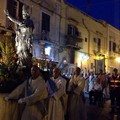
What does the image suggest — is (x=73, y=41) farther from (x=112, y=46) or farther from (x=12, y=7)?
(x=112, y=46)

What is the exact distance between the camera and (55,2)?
25.8 meters

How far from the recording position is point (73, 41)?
27984 millimetres

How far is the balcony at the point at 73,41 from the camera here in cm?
2720

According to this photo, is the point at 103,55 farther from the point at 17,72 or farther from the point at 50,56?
the point at 17,72

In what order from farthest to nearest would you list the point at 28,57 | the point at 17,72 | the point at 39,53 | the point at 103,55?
1. the point at 103,55
2. the point at 39,53
3. the point at 28,57
4. the point at 17,72

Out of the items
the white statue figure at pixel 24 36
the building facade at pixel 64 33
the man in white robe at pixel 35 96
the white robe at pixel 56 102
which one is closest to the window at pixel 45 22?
the building facade at pixel 64 33

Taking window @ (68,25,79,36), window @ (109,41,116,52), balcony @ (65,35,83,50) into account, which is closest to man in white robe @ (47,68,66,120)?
balcony @ (65,35,83,50)

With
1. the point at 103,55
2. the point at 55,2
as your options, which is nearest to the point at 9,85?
the point at 55,2

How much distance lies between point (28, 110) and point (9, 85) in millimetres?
1512

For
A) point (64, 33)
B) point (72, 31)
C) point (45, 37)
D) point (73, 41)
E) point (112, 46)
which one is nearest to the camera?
point (45, 37)

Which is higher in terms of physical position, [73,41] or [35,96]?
[73,41]

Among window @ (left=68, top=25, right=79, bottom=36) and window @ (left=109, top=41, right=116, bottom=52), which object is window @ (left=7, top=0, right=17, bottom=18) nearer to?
window @ (left=68, top=25, right=79, bottom=36)

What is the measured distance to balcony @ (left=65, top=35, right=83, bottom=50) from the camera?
2720 centimetres

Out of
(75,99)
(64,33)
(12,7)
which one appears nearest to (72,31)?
(64,33)
